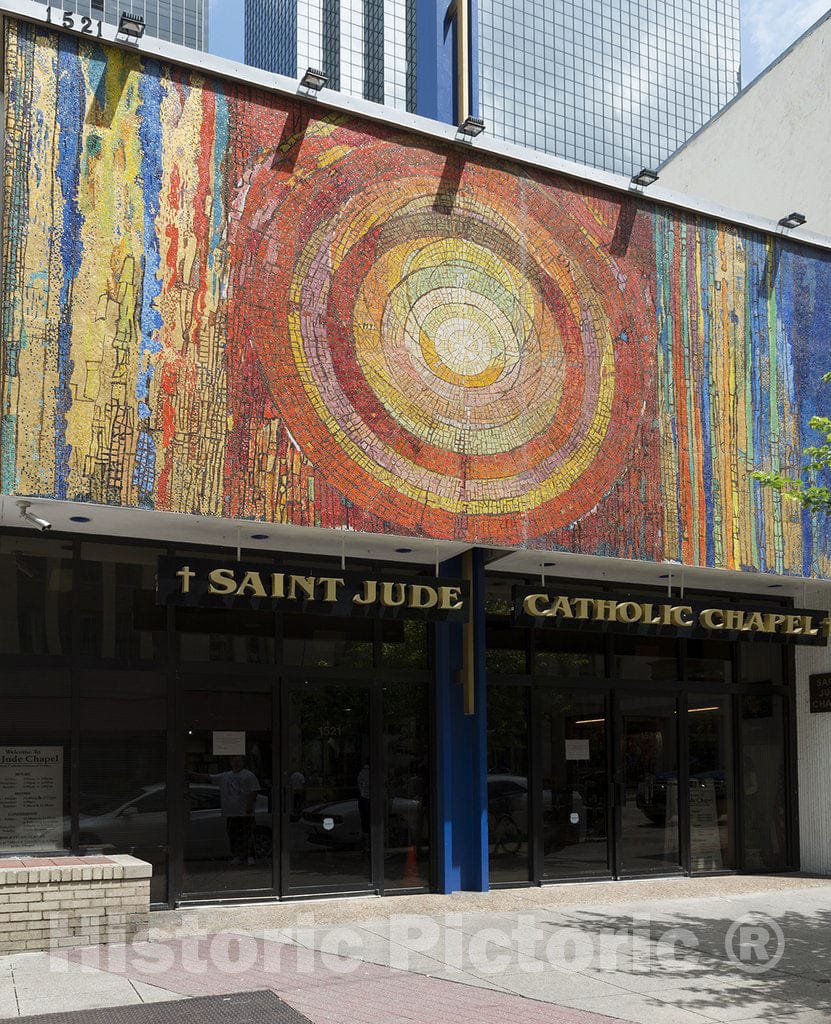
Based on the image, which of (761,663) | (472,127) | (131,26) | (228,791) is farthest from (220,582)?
(761,663)

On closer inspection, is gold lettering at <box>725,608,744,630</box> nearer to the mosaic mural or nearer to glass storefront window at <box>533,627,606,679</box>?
the mosaic mural

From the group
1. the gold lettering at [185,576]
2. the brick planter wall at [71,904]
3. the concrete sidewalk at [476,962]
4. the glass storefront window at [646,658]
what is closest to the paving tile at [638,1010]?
the concrete sidewalk at [476,962]

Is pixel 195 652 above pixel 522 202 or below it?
below

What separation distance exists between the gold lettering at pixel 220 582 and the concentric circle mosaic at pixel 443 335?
1.55 metres

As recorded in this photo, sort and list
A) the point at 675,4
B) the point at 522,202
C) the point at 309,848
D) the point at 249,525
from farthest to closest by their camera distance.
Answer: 1. the point at 675,4
2. the point at 522,202
3. the point at 309,848
4. the point at 249,525

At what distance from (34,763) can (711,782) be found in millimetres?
9595

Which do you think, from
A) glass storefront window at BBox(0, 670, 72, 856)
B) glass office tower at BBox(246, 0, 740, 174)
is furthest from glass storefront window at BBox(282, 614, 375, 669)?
glass office tower at BBox(246, 0, 740, 174)

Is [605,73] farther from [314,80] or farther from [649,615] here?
[314,80]

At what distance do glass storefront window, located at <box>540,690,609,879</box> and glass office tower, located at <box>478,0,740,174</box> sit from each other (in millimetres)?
102981

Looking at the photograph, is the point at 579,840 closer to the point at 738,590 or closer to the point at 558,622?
the point at 558,622

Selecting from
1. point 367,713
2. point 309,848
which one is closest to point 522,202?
point 367,713

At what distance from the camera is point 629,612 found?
584 inches

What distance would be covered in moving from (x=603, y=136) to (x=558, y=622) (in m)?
120

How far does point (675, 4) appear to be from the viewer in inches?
5527
